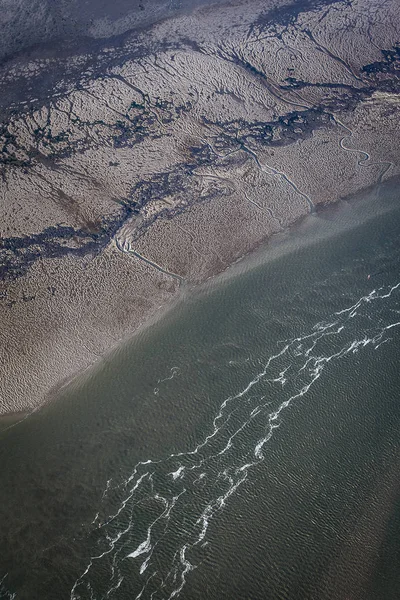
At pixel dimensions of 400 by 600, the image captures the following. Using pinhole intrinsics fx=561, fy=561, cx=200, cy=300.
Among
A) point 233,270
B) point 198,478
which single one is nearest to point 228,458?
point 198,478

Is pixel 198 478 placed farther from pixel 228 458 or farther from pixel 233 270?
pixel 233 270

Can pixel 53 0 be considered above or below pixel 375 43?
above

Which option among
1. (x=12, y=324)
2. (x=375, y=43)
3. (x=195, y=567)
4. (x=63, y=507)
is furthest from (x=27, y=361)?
(x=375, y=43)

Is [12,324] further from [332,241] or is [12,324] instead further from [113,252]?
[332,241]

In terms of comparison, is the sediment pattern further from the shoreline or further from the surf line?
the surf line

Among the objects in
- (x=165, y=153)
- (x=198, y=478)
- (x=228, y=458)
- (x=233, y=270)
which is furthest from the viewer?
(x=165, y=153)

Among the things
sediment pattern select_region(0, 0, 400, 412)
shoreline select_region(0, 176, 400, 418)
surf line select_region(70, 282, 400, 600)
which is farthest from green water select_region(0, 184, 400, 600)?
sediment pattern select_region(0, 0, 400, 412)

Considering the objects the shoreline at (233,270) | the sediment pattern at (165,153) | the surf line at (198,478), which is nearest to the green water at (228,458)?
the surf line at (198,478)
